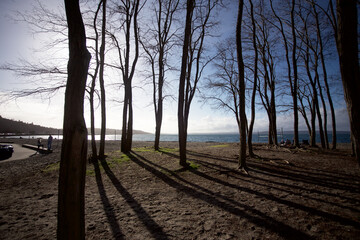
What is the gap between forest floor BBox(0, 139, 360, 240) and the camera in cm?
274

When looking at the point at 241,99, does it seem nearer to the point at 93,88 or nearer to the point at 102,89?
the point at 102,89

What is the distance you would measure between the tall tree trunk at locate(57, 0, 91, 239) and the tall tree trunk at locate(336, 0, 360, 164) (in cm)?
494

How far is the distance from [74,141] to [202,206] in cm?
330

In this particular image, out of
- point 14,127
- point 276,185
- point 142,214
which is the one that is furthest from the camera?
point 14,127

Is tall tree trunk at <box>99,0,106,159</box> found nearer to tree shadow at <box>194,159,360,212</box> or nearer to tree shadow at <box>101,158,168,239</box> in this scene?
tree shadow at <box>101,158,168,239</box>

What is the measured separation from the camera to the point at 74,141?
1.90 m

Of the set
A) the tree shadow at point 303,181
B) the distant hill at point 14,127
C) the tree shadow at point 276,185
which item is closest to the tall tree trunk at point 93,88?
the tree shadow at point 303,181

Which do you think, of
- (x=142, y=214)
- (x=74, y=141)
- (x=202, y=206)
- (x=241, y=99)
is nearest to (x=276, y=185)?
(x=202, y=206)

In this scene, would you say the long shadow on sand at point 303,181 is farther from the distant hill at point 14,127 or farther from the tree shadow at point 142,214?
the distant hill at point 14,127

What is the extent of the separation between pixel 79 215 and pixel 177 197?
2.94 meters

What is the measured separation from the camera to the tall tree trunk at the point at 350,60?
3.01m

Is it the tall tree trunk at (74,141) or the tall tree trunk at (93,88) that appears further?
the tall tree trunk at (93,88)

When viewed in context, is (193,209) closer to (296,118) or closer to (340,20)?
(340,20)

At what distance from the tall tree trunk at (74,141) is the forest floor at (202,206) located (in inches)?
45.0
